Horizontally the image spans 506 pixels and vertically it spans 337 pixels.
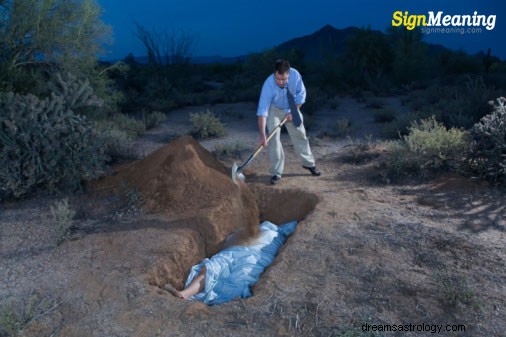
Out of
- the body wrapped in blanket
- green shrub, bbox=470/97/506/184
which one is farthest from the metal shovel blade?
green shrub, bbox=470/97/506/184

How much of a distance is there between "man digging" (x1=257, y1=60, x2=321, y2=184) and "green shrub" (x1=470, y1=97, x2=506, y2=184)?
6.79 ft

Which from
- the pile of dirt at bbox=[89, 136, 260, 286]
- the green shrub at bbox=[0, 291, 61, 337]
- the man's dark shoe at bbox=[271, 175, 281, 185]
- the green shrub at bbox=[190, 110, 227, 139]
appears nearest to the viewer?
the green shrub at bbox=[0, 291, 61, 337]

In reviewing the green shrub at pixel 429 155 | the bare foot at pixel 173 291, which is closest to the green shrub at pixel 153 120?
the green shrub at pixel 429 155

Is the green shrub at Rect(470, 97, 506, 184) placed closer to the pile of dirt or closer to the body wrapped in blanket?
the body wrapped in blanket

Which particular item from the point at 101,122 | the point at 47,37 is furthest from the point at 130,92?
the point at 47,37

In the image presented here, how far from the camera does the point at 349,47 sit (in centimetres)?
1725

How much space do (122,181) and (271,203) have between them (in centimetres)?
192

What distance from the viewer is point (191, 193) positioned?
5.32 m

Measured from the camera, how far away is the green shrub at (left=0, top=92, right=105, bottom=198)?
17.2 ft

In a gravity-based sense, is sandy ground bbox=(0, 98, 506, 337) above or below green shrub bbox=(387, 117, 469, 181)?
below

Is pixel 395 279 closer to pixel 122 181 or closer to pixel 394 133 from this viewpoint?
pixel 122 181

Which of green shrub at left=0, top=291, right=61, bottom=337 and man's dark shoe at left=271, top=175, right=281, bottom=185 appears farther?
man's dark shoe at left=271, top=175, right=281, bottom=185

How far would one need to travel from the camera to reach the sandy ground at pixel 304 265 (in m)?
3.26

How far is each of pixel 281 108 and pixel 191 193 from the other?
1.72 m
